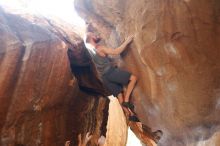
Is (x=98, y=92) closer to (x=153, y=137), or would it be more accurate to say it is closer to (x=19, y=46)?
(x=153, y=137)

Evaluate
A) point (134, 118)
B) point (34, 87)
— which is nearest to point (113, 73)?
point (134, 118)

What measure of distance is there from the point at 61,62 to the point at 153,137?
3.10 meters

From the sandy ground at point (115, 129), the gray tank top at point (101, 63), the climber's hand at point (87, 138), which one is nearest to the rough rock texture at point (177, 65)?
the gray tank top at point (101, 63)

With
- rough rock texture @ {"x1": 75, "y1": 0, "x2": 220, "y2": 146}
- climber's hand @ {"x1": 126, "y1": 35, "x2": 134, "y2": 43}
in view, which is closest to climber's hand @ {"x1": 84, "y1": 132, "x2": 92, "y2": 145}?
rough rock texture @ {"x1": 75, "y1": 0, "x2": 220, "y2": 146}

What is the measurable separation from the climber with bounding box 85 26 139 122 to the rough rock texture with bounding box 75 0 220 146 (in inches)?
7.7

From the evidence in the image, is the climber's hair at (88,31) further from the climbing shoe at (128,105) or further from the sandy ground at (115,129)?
the sandy ground at (115,129)

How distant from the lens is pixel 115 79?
7.11m

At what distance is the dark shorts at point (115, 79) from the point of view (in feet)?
23.2

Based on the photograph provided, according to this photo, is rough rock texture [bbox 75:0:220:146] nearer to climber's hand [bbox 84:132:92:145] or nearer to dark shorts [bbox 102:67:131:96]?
dark shorts [bbox 102:67:131:96]

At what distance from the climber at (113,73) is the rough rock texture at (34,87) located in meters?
0.82

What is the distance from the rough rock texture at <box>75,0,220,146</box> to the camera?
20.3 ft

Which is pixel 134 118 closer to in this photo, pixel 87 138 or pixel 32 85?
pixel 87 138

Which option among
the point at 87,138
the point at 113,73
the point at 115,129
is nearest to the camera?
the point at 87,138

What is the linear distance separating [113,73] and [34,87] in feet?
6.74
